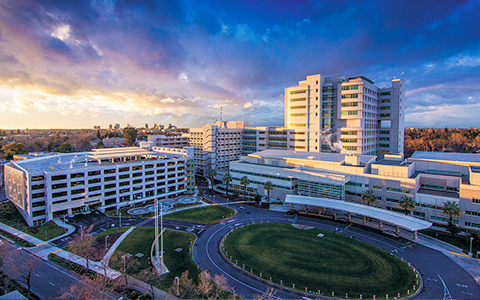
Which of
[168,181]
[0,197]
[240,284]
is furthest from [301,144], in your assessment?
[0,197]

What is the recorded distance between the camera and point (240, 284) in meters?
43.8

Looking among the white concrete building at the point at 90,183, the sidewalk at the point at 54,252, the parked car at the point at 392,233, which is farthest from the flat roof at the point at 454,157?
the sidewalk at the point at 54,252

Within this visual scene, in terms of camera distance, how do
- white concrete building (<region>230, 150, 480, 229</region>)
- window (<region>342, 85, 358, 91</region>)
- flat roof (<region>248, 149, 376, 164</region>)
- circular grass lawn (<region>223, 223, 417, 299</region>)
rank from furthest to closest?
window (<region>342, 85, 358, 91</region>)
flat roof (<region>248, 149, 376, 164</region>)
white concrete building (<region>230, 150, 480, 229</region>)
circular grass lawn (<region>223, 223, 417, 299</region>)

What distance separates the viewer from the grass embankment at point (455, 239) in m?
55.4

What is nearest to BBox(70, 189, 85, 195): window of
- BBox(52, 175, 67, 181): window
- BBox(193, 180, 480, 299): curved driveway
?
BBox(52, 175, 67, 181): window

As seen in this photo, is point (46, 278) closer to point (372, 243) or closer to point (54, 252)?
point (54, 252)

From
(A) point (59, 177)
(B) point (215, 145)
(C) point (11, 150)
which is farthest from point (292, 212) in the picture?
(C) point (11, 150)

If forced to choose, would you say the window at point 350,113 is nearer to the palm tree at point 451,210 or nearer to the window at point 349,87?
the window at point 349,87

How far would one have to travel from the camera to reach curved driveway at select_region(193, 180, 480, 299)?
136ft

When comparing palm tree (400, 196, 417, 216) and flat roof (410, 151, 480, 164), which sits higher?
flat roof (410, 151, 480, 164)

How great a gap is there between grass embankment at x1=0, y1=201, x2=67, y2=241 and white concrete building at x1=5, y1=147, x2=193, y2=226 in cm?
193

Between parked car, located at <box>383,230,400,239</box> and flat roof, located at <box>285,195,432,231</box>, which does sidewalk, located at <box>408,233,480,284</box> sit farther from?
flat roof, located at <box>285,195,432,231</box>

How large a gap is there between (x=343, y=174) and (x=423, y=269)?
39.9 m

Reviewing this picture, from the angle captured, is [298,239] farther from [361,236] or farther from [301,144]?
[301,144]
